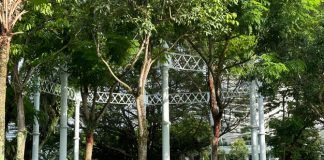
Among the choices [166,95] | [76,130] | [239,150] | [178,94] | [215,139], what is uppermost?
[178,94]

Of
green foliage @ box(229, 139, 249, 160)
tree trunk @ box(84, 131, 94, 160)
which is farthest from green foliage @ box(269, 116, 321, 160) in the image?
green foliage @ box(229, 139, 249, 160)

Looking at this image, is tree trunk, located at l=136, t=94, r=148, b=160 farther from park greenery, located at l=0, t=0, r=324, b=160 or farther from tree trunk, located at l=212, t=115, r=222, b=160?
tree trunk, located at l=212, t=115, r=222, b=160

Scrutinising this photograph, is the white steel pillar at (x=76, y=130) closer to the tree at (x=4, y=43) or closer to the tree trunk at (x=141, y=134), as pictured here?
the tree trunk at (x=141, y=134)

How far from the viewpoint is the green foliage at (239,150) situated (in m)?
48.8

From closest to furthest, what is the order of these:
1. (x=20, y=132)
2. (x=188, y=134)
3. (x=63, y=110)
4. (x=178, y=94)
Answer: (x=20, y=132) < (x=63, y=110) < (x=178, y=94) < (x=188, y=134)

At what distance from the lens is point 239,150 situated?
49469 millimetres

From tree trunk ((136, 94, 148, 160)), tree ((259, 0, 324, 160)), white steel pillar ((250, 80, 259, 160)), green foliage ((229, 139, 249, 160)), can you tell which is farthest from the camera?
green foliage ((229, 139, 249, 160))

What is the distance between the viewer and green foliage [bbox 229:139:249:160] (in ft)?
160

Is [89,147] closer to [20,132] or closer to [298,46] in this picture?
[20,132]

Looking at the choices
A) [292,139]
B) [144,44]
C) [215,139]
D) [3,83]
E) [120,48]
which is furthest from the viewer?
[292,139]

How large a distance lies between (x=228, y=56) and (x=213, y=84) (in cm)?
99

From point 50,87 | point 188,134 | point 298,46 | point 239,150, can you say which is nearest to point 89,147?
point 50,87

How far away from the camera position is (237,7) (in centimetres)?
1338

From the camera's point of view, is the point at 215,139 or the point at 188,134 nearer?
the point at 215,139
